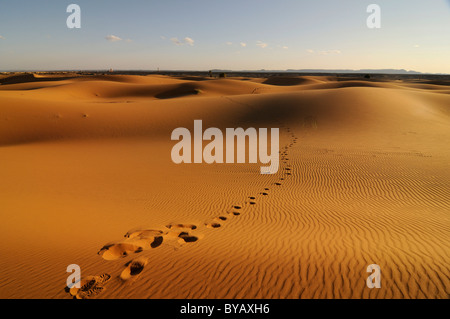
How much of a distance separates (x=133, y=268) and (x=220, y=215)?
9.87ft

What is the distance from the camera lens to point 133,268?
4.69 metres

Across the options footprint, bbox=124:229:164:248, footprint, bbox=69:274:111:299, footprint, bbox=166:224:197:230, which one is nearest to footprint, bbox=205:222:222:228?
footprint, bbox=166:224:197:230

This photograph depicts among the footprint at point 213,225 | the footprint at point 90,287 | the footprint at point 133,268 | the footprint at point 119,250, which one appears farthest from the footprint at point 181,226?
the footprint at point 90,287

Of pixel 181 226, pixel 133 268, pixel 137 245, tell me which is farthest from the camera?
pixel 181 226

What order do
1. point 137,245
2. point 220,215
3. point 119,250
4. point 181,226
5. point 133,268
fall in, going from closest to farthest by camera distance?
point 133,268
point 119,250
point 137,245
point 181,226
point 220,215

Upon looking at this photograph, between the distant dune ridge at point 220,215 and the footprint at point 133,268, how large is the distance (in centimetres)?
5

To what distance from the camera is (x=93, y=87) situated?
45.2 m

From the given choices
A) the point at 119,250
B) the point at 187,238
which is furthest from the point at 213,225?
the point at 119,250

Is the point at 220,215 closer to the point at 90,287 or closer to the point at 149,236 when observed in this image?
the point at 149,236

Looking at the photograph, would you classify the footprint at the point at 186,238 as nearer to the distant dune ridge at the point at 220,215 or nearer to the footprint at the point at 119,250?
the distant dune ridge at the point at 220,215

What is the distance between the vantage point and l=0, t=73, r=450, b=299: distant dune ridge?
4.24 m

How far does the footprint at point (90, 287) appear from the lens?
158 inches
